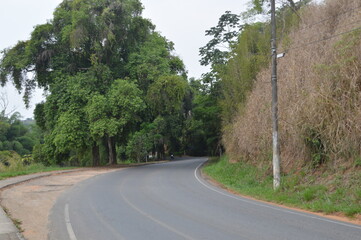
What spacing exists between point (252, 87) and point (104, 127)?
11532 mm

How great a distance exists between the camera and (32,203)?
12.3 meters

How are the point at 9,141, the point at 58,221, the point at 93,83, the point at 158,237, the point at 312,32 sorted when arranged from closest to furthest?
the point at 158,237
the point at 58,221
the point at 312,32
the point at 93,83
the point at 9,141

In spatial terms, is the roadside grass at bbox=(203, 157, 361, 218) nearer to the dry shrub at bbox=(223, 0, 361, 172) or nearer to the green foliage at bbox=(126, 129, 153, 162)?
the dry shrub at bbox=(223, 0, 361, 172)

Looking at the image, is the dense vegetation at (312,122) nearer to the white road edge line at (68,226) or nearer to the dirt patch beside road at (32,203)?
the white road edge line at (68,226)

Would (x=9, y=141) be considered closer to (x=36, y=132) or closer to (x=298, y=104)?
(x=36, y=132)

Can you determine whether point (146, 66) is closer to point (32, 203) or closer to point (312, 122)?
point (312, 122)

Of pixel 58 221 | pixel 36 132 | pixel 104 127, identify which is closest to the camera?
pixel 58 221

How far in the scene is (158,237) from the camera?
286 inches

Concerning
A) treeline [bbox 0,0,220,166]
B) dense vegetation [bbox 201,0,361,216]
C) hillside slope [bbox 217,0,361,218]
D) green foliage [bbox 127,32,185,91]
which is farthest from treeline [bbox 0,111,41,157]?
hillside slope [bbox 217,0,361,218]

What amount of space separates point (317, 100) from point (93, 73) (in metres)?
21.0

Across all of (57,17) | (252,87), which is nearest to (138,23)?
(57,17)

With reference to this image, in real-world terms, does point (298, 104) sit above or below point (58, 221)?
above

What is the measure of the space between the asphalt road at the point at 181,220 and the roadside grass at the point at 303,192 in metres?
1.00

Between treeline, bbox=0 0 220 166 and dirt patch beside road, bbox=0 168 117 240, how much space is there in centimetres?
978
